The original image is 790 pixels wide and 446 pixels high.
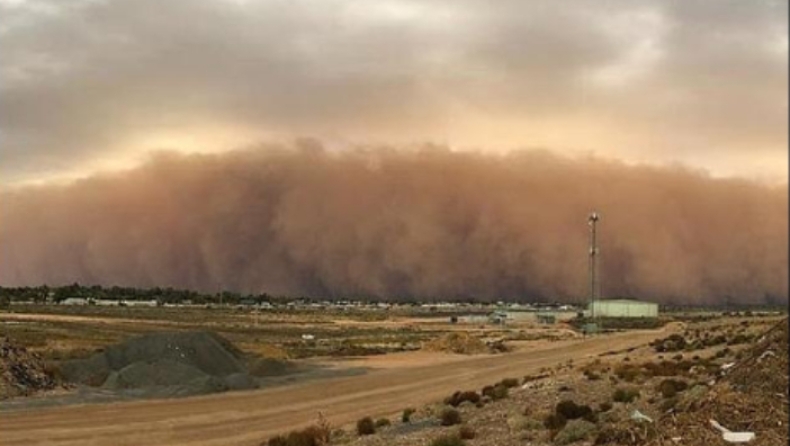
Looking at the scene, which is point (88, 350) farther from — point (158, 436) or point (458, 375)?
point (158, 436)

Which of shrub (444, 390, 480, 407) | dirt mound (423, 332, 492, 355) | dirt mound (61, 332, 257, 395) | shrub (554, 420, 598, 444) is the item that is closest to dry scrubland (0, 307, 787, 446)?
shrub (554, 420, 598, 444)

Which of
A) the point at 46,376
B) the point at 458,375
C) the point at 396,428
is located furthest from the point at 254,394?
the point at 396,428

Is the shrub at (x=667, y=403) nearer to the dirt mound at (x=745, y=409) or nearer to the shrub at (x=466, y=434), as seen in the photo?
the dirt mound at (x=745, y=409)

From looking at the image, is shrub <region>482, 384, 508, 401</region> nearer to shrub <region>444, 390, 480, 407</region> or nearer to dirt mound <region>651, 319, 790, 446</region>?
shrub <region>444, 390, 480, 407</region>

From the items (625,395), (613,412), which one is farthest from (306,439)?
(625,395)

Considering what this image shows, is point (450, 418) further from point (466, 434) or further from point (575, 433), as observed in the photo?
point (575, 433)

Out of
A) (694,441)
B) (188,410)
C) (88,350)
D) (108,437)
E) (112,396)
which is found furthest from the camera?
(88,350)

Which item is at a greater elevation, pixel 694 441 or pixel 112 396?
pixel 694 441
